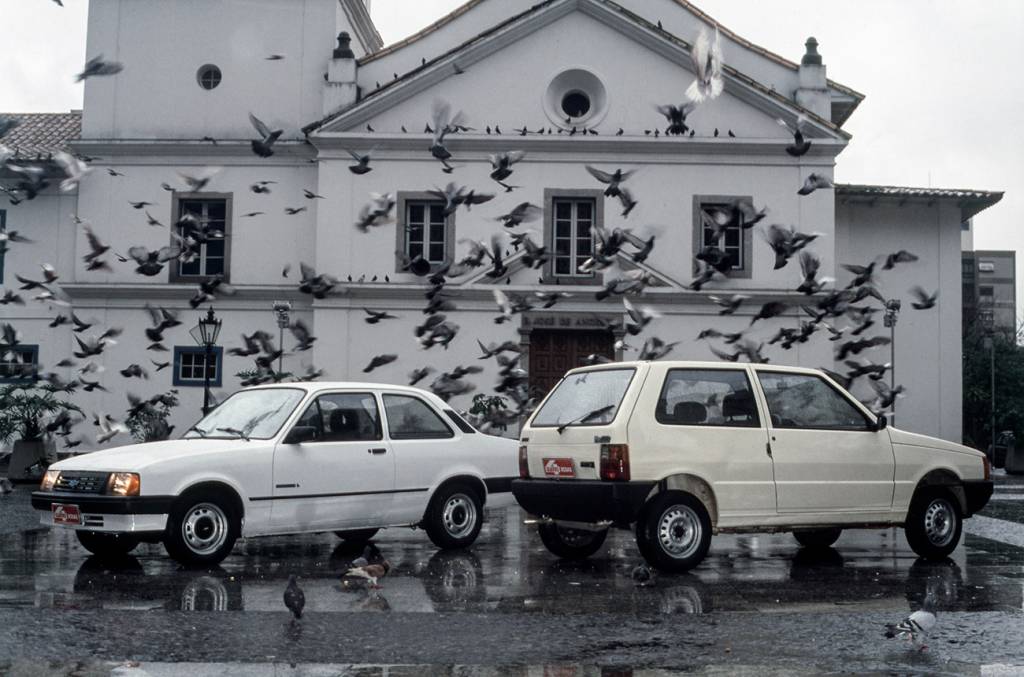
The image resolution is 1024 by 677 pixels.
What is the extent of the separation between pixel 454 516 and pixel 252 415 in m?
2.16

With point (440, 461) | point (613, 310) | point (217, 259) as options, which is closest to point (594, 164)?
point (613, 310)

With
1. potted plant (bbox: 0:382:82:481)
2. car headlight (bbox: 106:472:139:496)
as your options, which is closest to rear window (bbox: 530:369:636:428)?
car headlight (bbox: 106:472:139:496)

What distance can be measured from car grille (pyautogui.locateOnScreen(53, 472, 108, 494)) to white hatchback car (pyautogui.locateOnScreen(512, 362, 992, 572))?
346cm

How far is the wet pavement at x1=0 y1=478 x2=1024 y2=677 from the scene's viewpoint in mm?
6098

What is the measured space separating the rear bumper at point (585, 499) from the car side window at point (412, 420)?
1.57 m

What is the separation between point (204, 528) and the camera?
970 centimetres

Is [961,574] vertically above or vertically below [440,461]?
below

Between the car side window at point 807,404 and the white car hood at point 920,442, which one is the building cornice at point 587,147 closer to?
the white car hood at point 920,442

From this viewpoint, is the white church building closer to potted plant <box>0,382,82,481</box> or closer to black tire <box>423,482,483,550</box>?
potted plant <box>0,382,82,481</box>

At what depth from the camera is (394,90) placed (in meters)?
27.8

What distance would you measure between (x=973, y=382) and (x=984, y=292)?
47.7 metres

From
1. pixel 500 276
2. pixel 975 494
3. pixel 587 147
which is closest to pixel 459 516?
pixel 975 494

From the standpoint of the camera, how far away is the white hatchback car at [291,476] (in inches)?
375

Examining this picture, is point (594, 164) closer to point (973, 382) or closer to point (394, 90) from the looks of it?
point (394, 90)
